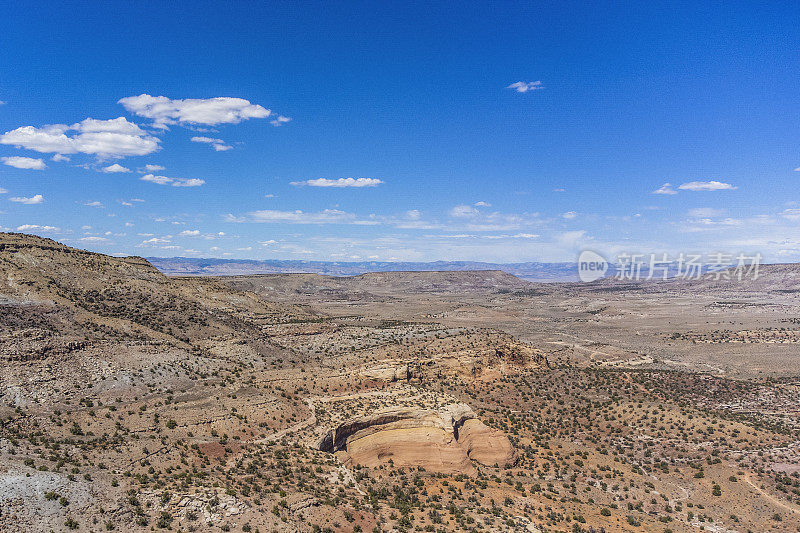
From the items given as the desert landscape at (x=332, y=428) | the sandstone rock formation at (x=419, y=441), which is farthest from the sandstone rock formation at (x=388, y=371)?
the sandstone rock formation at (x=419, y=441)

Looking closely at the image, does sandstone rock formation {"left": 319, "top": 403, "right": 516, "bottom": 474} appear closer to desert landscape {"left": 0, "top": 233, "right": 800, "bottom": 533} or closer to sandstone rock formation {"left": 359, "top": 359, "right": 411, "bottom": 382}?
desert landscape {"left": 0, "top": 233, "right": 800, "bottom": 533}

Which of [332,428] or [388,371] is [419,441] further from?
[388,371]

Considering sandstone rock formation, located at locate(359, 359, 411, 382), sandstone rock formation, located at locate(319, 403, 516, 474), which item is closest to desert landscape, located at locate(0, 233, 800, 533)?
sandstone rock formation, located at locate(319, 403, 516, 474)

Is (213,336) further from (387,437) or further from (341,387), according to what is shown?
(387,437)

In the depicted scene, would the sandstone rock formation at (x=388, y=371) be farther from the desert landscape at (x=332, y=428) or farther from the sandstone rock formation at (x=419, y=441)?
the sandstone rock formation at (x=419, y=441)

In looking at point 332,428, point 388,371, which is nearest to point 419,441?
point 332,428
